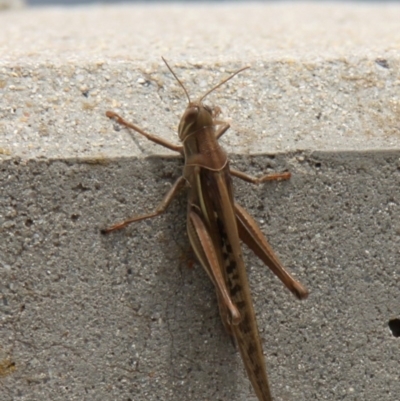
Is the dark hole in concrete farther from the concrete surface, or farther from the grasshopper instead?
the grasshopper

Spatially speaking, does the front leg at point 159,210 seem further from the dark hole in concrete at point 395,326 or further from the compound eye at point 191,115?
the dark hole in concrete at point 395,326

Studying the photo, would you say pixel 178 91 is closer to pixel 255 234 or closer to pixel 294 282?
pixel 255 234

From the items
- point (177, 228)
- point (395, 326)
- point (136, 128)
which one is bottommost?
point (395, 326)

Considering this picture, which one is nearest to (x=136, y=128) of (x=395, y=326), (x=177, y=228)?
(x=177, y=228)

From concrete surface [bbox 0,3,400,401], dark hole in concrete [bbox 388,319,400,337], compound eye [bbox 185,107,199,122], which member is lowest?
dark hole in concrete [bbox 388,319,400,337]

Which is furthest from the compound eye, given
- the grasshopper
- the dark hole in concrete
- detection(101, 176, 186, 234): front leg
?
the dark hole in concrete

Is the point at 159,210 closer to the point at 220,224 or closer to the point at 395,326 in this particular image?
the point at 220,224
